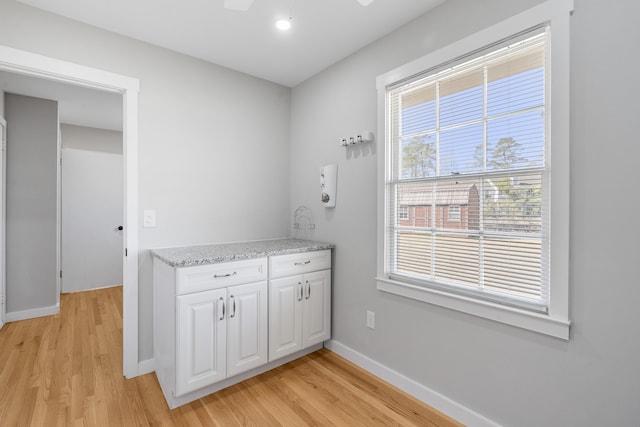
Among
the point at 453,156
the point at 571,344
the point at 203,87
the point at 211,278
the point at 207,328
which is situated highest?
the point at 203,87

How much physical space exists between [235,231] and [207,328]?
40.5 inches

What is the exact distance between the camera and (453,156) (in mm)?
1891

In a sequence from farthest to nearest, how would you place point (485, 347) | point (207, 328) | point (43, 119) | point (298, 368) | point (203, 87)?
point (43, 119)
point (203, 87)
point (298, 368)
point (207, 328)
point (485, 347)

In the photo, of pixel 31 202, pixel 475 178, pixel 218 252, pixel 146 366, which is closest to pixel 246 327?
pixel 218 252

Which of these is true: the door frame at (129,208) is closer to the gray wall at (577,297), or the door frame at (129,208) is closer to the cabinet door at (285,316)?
the cabinet door at (285,316)

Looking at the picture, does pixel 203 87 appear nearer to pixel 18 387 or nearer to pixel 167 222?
pixel 167 222

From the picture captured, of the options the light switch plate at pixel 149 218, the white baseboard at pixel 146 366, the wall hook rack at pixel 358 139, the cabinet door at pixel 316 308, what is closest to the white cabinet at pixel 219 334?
the cabinet door at pixel 316 308

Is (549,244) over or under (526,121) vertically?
under

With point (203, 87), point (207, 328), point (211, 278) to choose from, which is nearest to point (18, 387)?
point (207, 328)

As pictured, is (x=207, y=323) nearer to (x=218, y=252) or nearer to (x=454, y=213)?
(x=218, y=252)

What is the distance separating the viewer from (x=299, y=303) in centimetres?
250

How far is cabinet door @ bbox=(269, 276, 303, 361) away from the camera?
234 cm

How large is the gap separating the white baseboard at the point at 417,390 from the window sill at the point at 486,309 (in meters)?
0.57

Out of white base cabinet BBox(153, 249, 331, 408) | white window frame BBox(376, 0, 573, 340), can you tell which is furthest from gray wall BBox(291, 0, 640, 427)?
white base cabinet BBox(153, 249, 331, 408)
